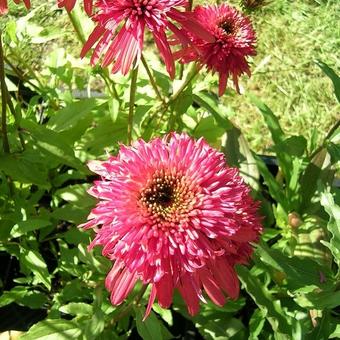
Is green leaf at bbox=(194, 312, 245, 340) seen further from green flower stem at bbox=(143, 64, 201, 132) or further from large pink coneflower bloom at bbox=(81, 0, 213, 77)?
large pink coneflower bloom at bbox=(81, 0, 213, 77)

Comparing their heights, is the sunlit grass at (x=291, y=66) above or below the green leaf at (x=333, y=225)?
above

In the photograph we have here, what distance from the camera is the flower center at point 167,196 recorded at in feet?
2.59

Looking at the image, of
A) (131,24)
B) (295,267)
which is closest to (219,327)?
(295,267)

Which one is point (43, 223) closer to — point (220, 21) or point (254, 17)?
point (220, 21)

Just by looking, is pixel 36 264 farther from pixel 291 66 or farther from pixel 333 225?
pixel 291 66

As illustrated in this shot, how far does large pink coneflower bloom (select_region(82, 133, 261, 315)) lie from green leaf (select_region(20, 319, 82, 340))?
239 millimetres

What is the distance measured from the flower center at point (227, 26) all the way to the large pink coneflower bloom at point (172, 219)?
36 cm

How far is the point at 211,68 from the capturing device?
3.54 ft

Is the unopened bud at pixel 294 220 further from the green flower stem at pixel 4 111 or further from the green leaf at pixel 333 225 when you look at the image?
the green flower stem at pixel 4 111

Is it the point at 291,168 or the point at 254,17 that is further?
the point at 254,17

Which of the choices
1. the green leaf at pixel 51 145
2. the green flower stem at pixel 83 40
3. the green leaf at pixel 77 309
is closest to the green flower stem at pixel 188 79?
the green flower stem at pixel 83 40

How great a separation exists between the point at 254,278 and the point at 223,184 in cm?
44

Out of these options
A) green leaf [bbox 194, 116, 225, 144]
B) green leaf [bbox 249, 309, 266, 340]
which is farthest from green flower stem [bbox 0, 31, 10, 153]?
green leaf [bbox 249, 309, 266, 340]

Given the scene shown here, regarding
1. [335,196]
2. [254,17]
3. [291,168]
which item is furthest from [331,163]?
[254,17]
